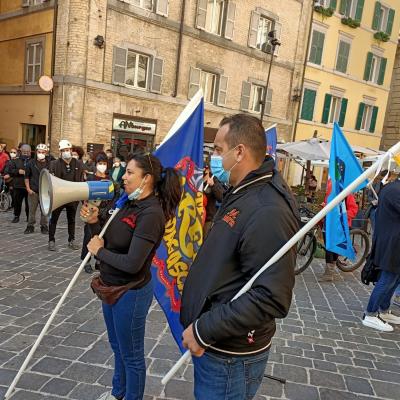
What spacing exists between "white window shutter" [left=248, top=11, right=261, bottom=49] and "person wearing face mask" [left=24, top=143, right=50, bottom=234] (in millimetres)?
14822

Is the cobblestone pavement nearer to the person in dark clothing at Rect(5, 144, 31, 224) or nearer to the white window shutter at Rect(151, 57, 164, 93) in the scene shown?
the person in dark clothing at Rect(5, 144, 31, 224)

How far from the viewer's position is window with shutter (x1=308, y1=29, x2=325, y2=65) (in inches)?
926

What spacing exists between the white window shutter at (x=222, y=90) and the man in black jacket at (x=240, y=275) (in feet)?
59.8

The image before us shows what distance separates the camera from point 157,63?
17.0 m

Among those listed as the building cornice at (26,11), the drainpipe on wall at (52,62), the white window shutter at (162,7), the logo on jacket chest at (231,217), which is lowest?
the logo on jacket chest at (231,217)

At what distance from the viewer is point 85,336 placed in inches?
162

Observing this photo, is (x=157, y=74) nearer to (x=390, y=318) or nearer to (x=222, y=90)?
(x=222, y=90)

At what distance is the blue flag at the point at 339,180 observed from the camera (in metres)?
5.29

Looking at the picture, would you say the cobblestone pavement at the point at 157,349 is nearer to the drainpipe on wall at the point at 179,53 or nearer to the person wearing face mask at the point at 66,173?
the person wearing face mask at the point at 66,173

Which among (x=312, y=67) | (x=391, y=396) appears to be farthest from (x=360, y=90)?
(x=391, y=396)

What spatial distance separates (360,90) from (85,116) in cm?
1937

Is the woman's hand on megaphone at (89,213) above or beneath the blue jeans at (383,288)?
above

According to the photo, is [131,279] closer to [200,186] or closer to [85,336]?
[200,186]

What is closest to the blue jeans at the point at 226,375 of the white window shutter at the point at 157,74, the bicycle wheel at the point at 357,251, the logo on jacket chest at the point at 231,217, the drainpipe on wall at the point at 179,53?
the logo on jacket chest at the point at 231,217
